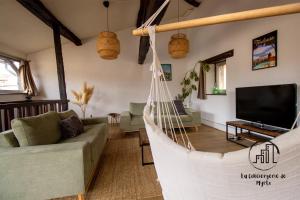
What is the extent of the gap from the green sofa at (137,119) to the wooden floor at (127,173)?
19.1 inches

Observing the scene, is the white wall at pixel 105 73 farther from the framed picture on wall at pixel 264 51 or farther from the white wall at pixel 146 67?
the framed picture on wall at pixel 264 51

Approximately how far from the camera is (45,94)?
5.07 m

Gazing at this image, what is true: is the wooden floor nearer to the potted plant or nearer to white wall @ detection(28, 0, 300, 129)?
white wall @ detection(28, 0, 300, 129)

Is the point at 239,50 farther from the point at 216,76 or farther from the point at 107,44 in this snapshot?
the point at 107,44

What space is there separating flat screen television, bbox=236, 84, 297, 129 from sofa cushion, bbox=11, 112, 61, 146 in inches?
119

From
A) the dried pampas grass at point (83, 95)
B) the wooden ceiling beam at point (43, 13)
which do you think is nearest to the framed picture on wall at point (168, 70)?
the dried pampas grass at point (83, 95)

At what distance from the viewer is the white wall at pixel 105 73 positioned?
197 inches

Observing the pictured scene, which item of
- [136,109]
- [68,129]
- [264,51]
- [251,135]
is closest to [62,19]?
[68,129]

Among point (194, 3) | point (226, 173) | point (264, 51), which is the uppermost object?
point (194, 3)

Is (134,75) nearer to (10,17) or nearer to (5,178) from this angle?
(10,17)

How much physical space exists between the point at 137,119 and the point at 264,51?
279 cm

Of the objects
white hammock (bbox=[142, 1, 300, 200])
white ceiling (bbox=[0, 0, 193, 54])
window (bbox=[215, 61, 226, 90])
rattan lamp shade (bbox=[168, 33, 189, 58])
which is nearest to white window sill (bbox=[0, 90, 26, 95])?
white ceiling (bbox=[0, 0, 193, 54])

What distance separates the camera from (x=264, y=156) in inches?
15.9

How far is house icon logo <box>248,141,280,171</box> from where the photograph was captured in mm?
398
